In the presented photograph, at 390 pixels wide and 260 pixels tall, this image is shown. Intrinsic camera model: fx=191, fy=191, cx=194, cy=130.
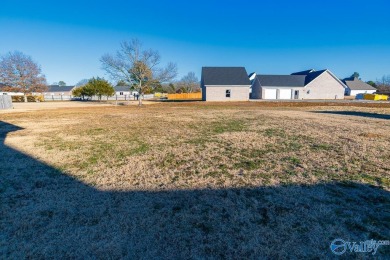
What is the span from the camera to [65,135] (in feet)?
24.9

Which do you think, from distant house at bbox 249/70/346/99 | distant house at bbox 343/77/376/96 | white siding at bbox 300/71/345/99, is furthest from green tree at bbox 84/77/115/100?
distant house at bbox 343/77/376/96

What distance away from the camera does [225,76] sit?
3566 cm

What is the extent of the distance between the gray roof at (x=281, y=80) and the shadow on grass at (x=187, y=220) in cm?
4067

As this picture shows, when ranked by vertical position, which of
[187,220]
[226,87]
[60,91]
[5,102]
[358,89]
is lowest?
[187,220]

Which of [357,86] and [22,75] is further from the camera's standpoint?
[357,86]

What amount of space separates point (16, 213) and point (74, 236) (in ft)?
3.78

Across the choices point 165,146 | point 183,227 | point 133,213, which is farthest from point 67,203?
point 165,146

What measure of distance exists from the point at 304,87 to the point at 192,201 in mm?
44568

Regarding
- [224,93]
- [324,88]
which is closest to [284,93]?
[324,88]

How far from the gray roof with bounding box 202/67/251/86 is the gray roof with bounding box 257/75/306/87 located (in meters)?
6.98

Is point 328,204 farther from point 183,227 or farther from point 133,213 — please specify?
point 133,213

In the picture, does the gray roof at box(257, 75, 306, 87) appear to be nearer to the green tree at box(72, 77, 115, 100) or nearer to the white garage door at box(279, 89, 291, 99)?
the white garage door at box(279, 89, 291, 99)

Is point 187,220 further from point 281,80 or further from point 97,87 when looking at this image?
point 97,87

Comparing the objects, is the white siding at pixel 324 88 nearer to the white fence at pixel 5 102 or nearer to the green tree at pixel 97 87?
the green tree at pixel 97 87
